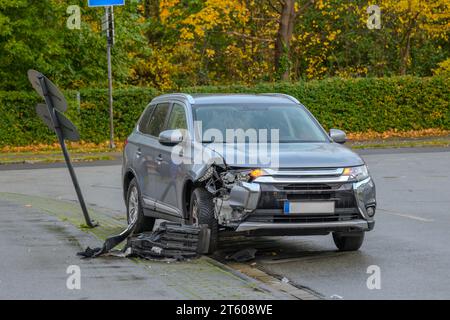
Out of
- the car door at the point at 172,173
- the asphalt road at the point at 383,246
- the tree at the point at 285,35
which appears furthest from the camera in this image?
the tree at the point at 285,35

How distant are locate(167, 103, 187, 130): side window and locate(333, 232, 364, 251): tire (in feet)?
7.32

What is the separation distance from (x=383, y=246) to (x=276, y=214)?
182 centimetres

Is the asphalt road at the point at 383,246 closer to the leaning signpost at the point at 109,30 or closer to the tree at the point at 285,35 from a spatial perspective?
the leaning signpost at the point at 109,30

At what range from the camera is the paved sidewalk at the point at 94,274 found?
9281 millimetres

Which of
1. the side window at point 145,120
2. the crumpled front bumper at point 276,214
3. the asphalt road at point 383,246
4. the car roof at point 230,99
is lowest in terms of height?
the asphalt road at point 383,246

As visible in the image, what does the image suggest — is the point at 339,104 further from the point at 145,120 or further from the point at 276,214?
the point at 276,214

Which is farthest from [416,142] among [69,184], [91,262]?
[91,262]

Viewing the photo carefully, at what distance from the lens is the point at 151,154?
13.8 metres

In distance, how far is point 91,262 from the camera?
11.2 m

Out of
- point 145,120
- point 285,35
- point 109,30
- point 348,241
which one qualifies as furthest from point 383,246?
point 285,35

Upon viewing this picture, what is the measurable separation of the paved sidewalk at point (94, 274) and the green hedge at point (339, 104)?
68.2ft

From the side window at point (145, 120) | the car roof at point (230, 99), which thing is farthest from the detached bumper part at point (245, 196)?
the side window at point (145, 120)
